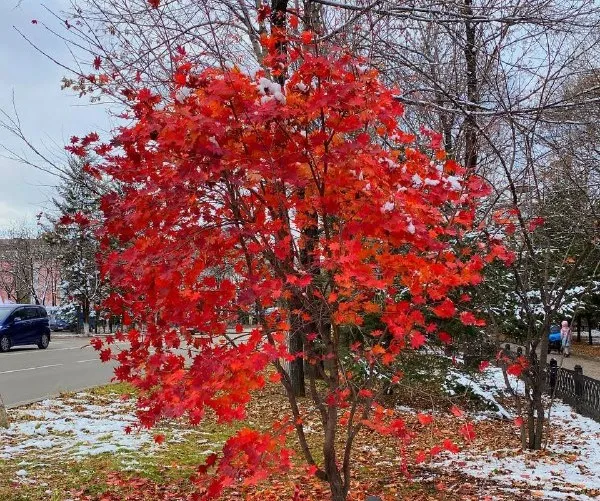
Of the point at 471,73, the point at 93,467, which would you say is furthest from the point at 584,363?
the point at 93,467

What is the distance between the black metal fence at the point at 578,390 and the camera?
9.78 m

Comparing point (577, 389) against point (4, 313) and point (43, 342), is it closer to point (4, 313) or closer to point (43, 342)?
point (4, 313)

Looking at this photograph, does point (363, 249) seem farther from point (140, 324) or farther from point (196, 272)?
point (140, 324)

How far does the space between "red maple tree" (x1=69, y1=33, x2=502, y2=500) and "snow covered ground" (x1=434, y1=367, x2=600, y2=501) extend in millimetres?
2594

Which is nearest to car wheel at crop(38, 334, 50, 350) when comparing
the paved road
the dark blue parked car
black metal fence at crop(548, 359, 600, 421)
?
the dark blue parked car

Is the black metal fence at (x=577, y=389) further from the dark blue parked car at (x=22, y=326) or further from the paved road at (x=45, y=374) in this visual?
the dark blue parked car at (x=22, y=326)

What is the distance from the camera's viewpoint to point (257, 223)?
10.8 feet

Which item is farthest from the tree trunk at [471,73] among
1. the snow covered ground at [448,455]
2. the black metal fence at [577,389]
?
the snow covered ground at [448,455]

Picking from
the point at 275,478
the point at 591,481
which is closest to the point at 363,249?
the point at 275,478

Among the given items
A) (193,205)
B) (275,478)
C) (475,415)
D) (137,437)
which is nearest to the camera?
(193,205)

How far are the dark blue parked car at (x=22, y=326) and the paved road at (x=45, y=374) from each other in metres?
0.82

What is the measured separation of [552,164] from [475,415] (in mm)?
4944

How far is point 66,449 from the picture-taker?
654cm

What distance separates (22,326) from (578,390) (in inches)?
692
